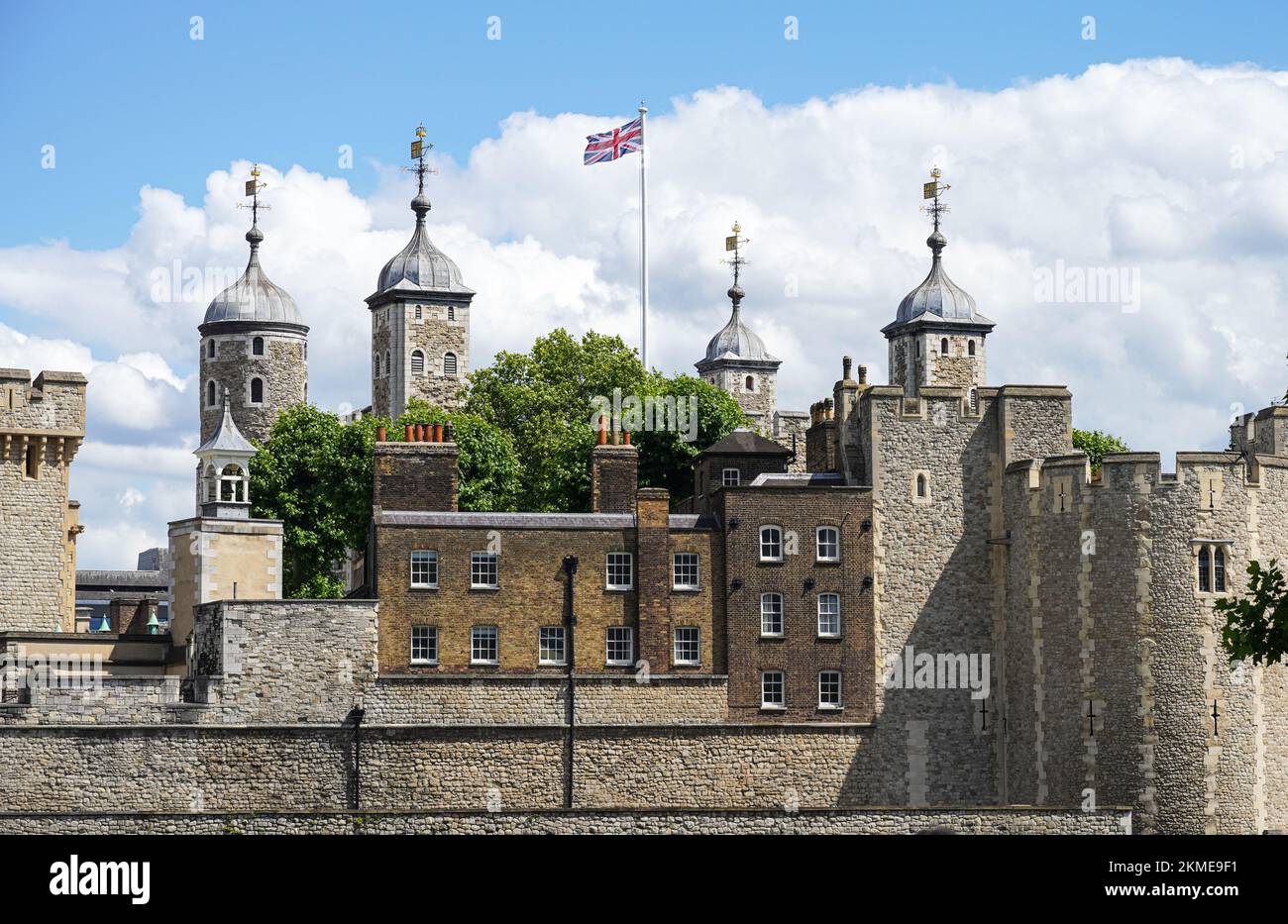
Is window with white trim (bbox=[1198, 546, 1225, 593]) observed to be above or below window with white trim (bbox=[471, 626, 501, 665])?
above

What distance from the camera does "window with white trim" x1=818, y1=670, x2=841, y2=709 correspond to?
60938 millimetres

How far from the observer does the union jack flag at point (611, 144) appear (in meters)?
93.4

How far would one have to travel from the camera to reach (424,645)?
5919cm

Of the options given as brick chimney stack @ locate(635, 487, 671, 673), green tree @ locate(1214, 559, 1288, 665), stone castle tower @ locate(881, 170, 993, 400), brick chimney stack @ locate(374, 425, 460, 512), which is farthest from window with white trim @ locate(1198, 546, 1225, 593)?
stone castle tower @ locate(881, 170, 993, 400)

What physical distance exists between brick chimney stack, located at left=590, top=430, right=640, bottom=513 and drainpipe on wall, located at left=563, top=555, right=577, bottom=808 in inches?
101

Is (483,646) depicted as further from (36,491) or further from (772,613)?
(36,491)

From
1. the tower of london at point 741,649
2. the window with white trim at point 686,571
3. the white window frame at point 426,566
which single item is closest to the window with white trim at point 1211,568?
the tower of london at point 741,649

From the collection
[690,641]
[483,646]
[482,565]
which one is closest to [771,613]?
[690,641]

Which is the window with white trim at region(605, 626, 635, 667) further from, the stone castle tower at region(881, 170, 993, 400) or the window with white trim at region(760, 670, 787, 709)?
the stone castle tower at region(881, 170, 993, 400)

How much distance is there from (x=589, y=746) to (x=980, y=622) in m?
11.0

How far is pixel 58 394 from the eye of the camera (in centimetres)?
6359
